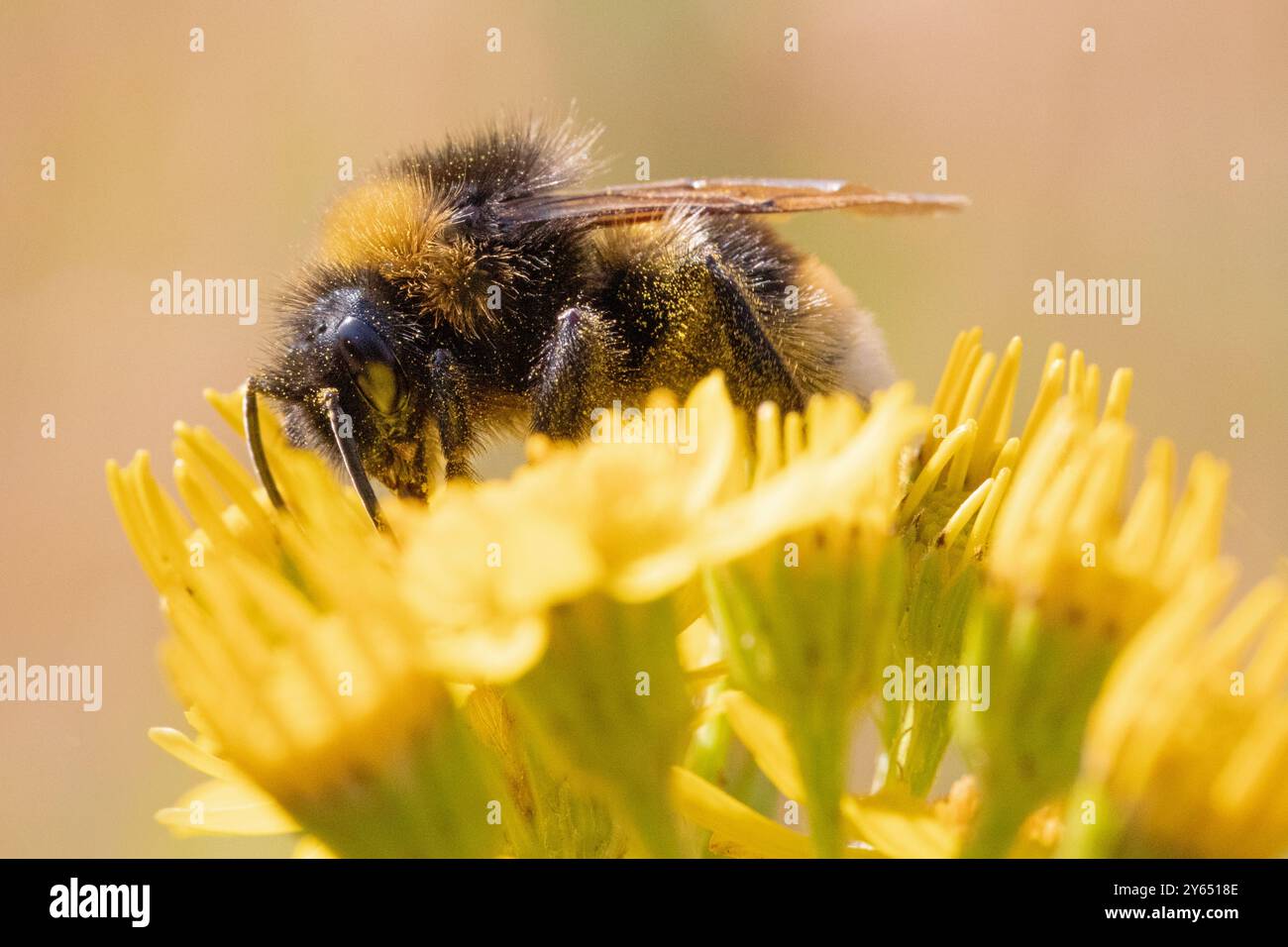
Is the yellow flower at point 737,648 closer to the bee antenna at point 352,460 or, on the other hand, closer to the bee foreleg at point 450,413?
the bee antenna at point 352,460

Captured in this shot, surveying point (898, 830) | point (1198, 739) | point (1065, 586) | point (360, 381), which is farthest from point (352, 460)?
point (1198, 739)

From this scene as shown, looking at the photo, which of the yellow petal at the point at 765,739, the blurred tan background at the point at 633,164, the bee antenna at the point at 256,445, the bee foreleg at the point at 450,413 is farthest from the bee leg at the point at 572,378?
the blurred tan background at the point at 633,164

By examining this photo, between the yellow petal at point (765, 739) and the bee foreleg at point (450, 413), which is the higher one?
the bee foreleg at point (450, 413)

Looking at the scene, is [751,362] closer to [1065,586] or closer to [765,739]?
[765,739]

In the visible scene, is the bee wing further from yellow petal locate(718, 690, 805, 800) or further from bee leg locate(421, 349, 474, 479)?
yellow petal locate(718, 690, 805, 800)

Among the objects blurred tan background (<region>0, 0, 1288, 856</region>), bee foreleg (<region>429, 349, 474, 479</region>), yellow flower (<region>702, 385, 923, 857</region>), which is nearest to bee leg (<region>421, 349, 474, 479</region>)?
bee foreleg (<region>429, 349, 474, 479</region>)
